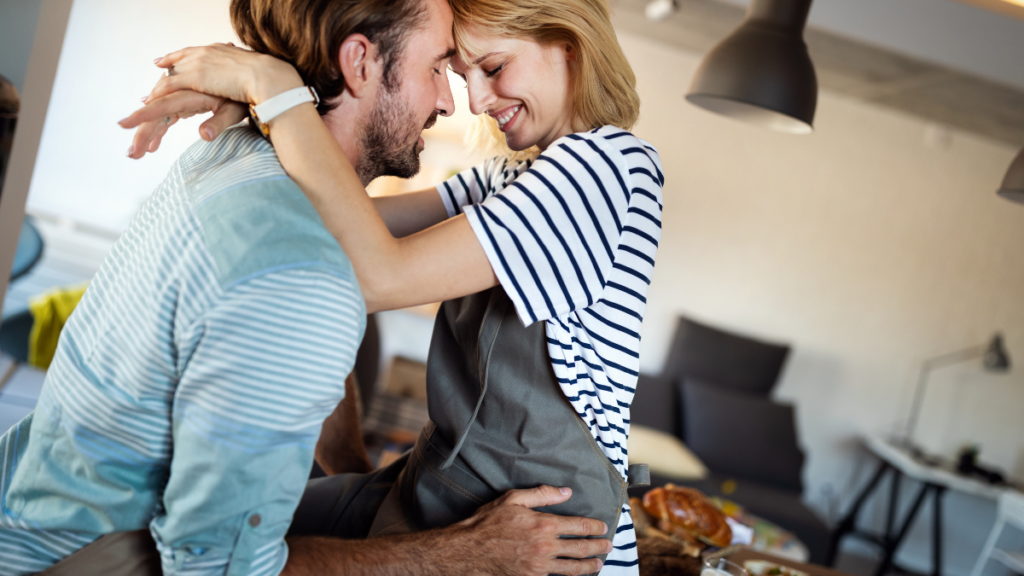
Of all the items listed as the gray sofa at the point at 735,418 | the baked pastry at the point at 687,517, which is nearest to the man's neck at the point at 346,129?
the baked pastry at the point at 687,517

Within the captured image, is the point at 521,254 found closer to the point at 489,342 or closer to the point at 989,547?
the point at 489,342

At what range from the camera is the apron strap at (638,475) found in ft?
3.77

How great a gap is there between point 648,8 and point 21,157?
3318 millimetres

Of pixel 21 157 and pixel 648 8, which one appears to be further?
pixel 648 8

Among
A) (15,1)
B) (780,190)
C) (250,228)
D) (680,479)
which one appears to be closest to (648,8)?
(780,190)

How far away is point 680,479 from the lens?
142 inches

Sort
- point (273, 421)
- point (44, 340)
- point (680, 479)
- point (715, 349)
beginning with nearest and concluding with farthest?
point (273, 421) < point (44, 340) < point (680, 479) < point (715, 349)

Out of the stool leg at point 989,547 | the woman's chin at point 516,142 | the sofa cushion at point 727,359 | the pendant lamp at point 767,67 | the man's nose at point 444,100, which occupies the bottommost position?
the stool leg at point 989,547

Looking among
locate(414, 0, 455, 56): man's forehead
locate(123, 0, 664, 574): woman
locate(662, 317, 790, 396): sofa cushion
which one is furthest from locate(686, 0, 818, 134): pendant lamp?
locate(662, 317, 790, 396): sofa cushion

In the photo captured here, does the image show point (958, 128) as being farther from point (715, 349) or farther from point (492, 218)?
point (492, 218)

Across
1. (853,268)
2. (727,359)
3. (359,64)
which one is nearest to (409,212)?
(359,64)

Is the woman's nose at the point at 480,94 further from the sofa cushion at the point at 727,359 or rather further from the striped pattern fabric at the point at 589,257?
the sofa cushion at the point at 727,359

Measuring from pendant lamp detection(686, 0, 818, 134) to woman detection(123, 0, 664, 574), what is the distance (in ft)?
2.64

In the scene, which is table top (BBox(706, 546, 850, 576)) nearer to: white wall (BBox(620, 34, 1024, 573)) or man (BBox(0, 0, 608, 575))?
man (BBox(0, 0, 608, 575))
